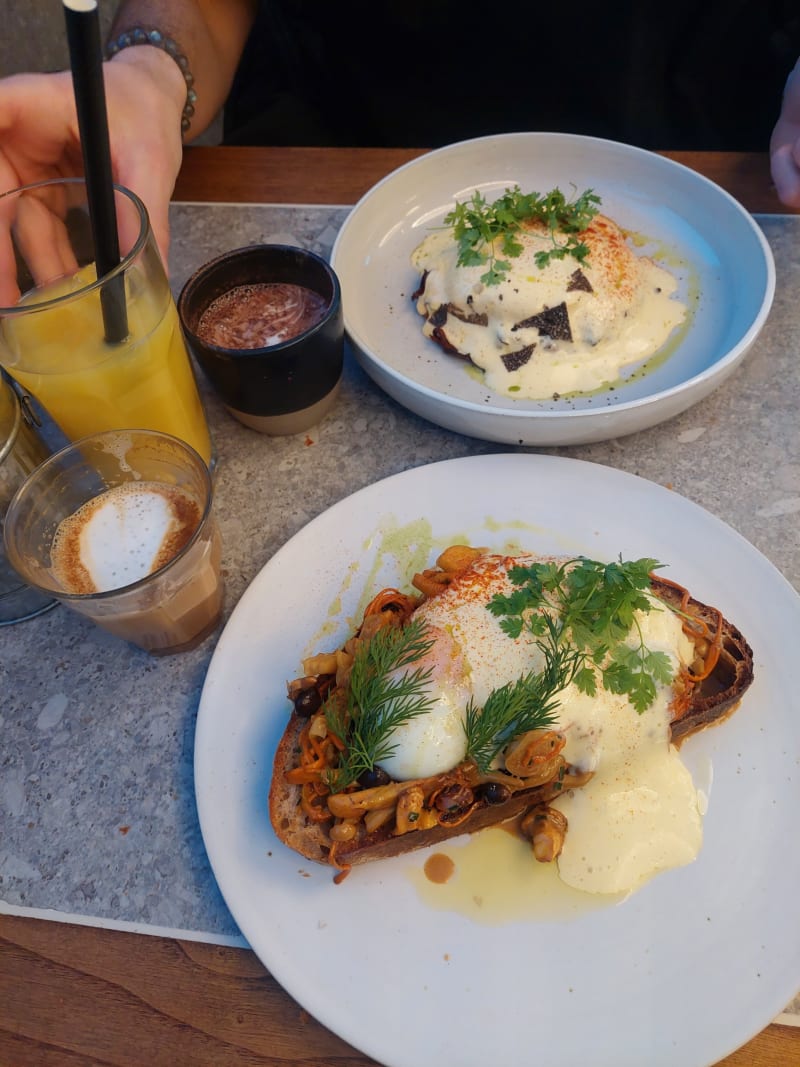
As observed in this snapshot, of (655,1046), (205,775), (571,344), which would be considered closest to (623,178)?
(571,344)

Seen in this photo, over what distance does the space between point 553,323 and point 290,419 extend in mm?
876

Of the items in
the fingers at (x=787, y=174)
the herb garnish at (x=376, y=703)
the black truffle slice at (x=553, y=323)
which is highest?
the fingers at (x=787, y=174)

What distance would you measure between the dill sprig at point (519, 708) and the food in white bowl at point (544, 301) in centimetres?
99

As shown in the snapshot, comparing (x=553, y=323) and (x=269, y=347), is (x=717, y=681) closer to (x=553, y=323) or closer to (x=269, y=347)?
(x=553, y=323)

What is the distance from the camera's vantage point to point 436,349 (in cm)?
246

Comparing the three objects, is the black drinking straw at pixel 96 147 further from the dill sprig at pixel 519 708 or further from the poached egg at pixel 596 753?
the dill sprig at pixel 519 708

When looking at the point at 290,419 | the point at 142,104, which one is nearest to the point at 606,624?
the point at 290,419

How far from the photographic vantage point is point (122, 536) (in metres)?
1.76

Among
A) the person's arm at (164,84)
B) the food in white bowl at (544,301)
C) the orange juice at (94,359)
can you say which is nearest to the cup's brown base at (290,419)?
the orange juice at (94,359)

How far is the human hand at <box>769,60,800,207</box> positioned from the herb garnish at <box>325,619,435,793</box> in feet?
6.55

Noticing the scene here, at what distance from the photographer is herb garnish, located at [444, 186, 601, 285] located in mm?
2445

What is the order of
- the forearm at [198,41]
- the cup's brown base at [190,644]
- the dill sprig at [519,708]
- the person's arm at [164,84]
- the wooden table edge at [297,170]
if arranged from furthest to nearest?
the wooden table edge at [297,170]
the forearm at [198,41]
the person's arm at [164,84]
the cup's brown base at [190,644]
the dill sprig at [519,708]

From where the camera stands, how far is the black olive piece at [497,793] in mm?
1577

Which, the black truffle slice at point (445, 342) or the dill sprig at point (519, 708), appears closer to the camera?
the dill sprig at point (519, 708)
